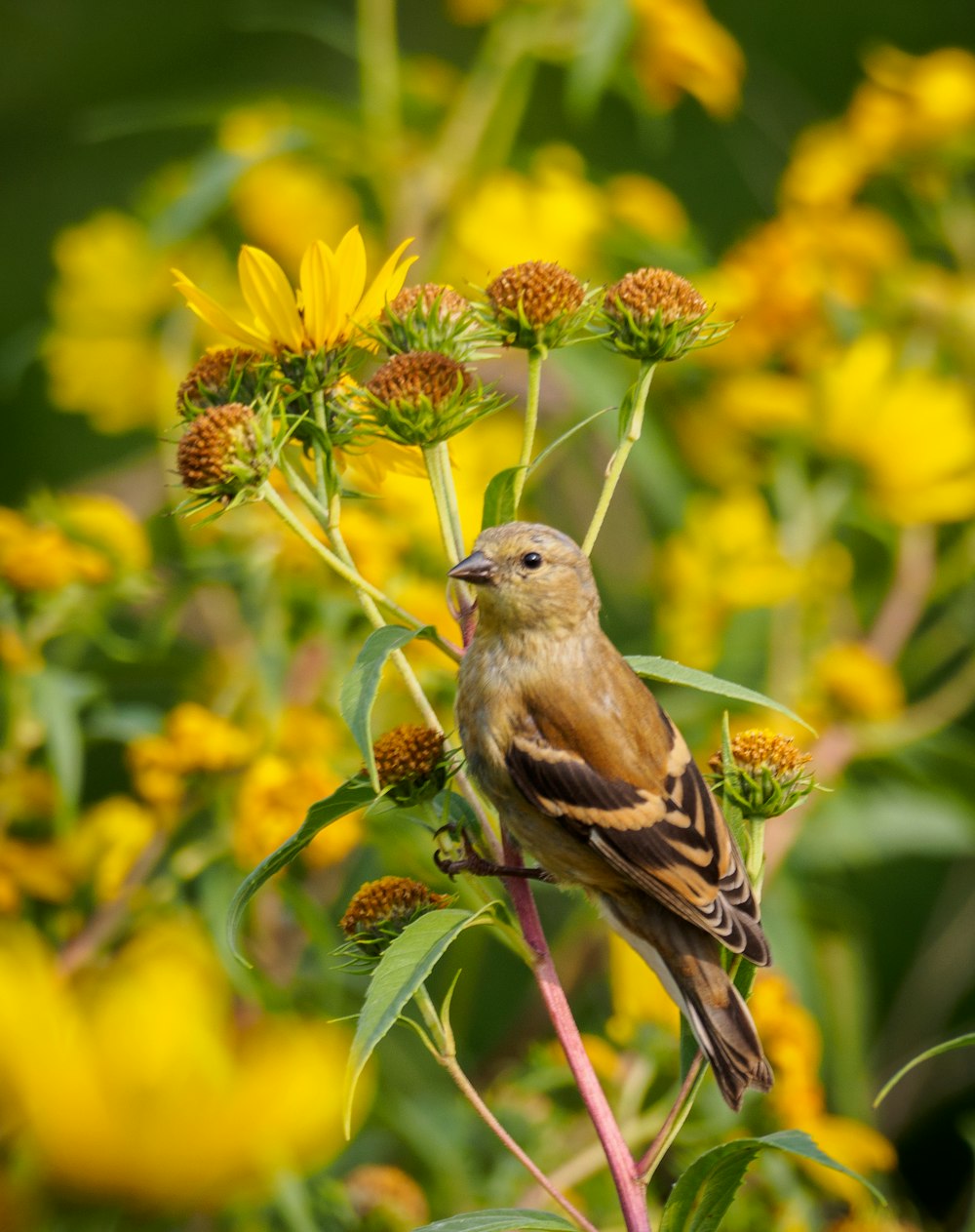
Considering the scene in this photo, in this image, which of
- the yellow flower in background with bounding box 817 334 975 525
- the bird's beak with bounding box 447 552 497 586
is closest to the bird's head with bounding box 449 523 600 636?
the bird's beak with bounding box 447 552 497 586

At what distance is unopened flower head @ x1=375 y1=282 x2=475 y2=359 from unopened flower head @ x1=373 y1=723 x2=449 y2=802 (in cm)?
19

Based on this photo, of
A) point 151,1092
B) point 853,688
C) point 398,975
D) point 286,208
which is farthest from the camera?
point 286,208

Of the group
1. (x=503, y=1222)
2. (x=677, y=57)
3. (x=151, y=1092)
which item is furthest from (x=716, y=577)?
(x=151, y=1092)

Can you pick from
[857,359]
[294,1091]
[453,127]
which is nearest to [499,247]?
[453,127]

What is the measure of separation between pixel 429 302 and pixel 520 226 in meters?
0.79

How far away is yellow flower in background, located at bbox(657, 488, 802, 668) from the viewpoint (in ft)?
4.39

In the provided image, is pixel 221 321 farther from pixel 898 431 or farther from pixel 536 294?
pixel 898 431

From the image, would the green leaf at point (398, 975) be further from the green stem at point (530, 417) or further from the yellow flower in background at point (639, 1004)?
the yellow flower in background at point (639, 1004)

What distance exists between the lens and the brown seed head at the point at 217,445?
2.10 feet

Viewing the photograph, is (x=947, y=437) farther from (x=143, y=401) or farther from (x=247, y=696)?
(x=143, y=401)

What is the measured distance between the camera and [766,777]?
2.26ft

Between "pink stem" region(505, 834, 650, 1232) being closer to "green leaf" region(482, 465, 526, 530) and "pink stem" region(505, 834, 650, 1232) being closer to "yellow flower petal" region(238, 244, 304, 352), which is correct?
"green leaf" region(482, 465, 526, 530)

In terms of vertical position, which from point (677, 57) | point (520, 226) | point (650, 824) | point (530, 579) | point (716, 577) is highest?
point (677, 57)

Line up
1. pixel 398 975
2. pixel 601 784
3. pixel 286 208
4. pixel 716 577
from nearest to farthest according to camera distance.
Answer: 1. pixel 398 975
2. pixel 601 784
3. pixel 716 577
4. pixel 286 208
